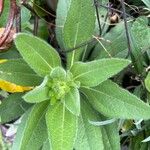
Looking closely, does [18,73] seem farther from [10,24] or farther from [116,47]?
[116,47]

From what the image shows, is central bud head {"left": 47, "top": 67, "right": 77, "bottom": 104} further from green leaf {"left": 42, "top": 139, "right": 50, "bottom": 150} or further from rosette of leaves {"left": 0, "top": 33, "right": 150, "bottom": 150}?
green leaf {"left": 42, "top": 139, "right": 50, "bottom": 150}

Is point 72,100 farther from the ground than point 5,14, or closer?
closer

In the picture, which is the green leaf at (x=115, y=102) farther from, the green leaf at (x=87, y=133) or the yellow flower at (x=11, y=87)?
the yellow flower at (x=11, y=87)

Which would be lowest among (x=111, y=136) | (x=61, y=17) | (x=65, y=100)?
(x=111, y=136)

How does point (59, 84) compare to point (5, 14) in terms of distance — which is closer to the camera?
point (59, 84)

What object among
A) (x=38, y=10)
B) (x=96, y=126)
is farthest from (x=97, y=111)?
(x=38, y=10)

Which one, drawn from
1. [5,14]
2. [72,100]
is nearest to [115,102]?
[72,100]

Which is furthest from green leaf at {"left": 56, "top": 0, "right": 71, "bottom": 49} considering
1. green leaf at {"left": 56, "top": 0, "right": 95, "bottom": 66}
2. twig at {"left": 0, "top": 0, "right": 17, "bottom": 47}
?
twig at {"left": 0, "top": 0, "right": 17, "bottom": 47}
